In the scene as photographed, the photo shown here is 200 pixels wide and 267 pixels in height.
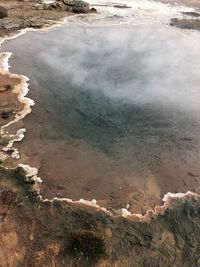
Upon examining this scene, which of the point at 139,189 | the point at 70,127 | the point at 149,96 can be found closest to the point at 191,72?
the point at 149,96

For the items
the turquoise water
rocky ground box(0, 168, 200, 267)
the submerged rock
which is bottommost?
the submerged rock

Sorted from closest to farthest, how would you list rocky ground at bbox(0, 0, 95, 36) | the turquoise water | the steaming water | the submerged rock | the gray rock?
1. the steaming water
2. the turquoise water
3. rocky ground at bbox(0, 0, 95, 36)
4. the submerged rock
5. the gray rock

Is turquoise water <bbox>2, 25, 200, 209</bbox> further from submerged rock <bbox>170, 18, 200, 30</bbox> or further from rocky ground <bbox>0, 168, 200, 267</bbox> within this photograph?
submerged rock <bbox>170, 18, 200, 30</bbox>

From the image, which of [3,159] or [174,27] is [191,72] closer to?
[174,27]

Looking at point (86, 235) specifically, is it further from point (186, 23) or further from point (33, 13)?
point (33, 13)

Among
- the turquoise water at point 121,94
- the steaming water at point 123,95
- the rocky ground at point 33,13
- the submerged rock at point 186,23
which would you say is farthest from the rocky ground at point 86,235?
the submerged rock at point 186,23

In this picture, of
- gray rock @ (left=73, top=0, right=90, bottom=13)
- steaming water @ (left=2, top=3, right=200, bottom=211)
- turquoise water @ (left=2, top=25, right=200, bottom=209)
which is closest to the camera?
steaming water @ (left=2, top=3, right=200, bottom=211)

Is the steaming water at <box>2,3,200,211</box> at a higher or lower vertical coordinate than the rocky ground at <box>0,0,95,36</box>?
higher

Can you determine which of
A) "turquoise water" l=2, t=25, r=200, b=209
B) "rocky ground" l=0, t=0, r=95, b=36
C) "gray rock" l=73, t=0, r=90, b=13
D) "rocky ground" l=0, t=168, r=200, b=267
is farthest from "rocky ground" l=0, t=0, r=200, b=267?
"gray rock" l=73, t=0, r=90, b=13

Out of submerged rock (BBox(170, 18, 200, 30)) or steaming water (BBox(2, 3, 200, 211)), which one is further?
submerged rock (BBox(170, 18, 200, 30))

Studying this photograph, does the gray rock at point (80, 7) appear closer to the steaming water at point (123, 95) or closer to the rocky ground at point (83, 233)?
the steaming water at point (123, 95)
